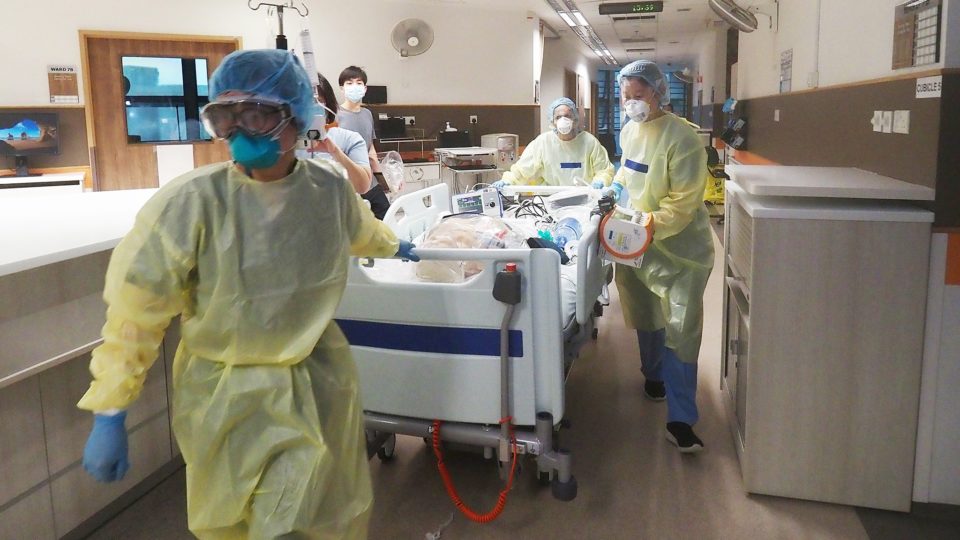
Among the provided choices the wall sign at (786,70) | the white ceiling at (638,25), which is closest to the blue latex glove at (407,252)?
the wall sign at (786,70)

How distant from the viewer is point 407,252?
6.61 ft

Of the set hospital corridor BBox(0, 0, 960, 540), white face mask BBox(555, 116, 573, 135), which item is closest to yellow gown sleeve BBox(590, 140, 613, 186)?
white face mask BBox(555, 116, 573, 135)

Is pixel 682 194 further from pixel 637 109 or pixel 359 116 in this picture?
pixel 359 116

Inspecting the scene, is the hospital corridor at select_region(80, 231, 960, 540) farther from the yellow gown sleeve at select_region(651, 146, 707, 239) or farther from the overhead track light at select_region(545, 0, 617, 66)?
the overhead track light at select_region(545, 0, 617, 66)

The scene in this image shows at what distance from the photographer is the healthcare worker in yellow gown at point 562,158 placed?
172 inches

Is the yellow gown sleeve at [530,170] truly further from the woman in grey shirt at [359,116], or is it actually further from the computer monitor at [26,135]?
the computer monitor at [26,135]

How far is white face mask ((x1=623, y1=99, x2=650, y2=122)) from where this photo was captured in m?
2.64

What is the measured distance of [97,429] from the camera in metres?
1.34

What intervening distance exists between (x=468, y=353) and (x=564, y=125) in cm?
261

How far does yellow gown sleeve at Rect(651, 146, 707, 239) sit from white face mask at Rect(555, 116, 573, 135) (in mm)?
1779

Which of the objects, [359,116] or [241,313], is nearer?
[241,313]

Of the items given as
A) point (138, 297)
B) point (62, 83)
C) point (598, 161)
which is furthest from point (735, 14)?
point (138, 297)

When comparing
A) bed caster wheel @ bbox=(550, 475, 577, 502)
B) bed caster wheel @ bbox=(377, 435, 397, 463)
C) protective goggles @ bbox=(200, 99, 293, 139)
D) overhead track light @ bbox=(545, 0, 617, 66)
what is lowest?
bed caster wheel @ bbox=(377, 435, 397, 463)

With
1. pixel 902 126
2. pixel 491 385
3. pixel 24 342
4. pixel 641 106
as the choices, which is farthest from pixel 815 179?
pixel 24 342
